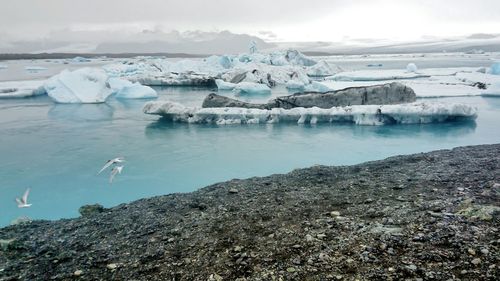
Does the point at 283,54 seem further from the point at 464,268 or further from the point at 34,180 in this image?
the point at 464,268

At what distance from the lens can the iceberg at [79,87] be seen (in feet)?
61.0

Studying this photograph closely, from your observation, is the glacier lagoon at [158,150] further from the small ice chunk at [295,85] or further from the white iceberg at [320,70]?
the white iceberg at [320,70]

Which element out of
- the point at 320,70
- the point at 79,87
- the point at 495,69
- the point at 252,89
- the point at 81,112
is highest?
the point at 320,70

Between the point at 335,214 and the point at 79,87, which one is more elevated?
the point at 79,87

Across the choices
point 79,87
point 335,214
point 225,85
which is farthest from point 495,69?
point 335,214

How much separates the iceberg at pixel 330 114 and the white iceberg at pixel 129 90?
725 centimetres

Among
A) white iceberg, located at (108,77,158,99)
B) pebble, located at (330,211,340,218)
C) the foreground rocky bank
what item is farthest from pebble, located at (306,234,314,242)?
white iceberg, located at (108,77,158,99)

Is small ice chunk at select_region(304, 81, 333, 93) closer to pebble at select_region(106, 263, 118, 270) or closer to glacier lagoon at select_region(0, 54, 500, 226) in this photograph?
glacier lagoon at select_region(0, 54, 500, 226)

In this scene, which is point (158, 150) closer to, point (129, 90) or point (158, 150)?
point (158, 150)

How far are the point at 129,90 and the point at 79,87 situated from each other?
95.5 inches

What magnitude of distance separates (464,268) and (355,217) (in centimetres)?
125

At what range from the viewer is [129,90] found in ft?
67.2

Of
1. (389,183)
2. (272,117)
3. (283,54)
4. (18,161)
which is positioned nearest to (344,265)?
(389,183)

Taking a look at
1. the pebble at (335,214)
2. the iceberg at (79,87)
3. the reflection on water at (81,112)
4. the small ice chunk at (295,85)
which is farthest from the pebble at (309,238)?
the small ice chunk at (295,85)
